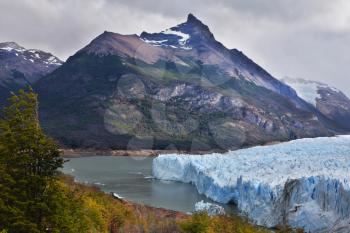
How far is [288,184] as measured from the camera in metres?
41.2

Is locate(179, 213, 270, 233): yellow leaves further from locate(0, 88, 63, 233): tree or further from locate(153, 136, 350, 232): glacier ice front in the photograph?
locate(0, 88, 63, 233): tree

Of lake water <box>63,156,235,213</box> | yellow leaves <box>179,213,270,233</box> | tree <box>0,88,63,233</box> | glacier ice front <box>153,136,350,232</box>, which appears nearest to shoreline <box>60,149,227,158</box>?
lake water <box>63,156,235,213</box>

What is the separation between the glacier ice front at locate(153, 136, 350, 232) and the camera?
3734cm

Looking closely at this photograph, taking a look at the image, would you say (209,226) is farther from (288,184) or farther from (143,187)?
(143,187)

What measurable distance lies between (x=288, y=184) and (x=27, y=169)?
28735mm

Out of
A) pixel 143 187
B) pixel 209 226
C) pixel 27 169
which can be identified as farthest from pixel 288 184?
pixel 143 187

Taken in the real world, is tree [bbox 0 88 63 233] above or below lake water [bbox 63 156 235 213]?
above

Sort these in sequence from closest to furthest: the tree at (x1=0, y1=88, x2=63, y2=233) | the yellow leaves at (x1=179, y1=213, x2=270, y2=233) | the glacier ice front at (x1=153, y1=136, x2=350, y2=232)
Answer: the tree at (x1=0, y1=88, x2=63, y2=233) → the yellow leaves at (x1=179, y1=213, x2=270, y2=233) → the glacier ice front at (x1=153, y1=136, x2=350, y2=232)

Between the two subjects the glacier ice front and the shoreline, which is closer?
the glacier ice front

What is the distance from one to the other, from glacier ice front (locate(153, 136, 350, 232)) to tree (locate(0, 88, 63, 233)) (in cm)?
2532

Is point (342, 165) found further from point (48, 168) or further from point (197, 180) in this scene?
point (48, 168)

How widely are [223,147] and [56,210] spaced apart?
143017 mm

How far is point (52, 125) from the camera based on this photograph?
171875 millimetres

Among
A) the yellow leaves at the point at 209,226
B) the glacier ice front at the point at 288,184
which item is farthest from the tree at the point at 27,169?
the glacier ice front at the point at 288,184
